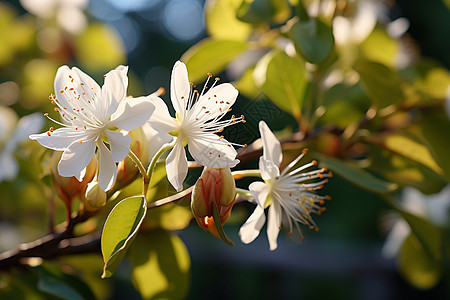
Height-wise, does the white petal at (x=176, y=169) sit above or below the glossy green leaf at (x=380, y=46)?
above

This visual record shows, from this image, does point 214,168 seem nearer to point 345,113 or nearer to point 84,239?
point 84,239

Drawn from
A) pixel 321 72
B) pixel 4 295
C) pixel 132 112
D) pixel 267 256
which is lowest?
pixel 267 256

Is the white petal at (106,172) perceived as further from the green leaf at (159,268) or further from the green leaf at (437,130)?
the green leaf at (437,130)

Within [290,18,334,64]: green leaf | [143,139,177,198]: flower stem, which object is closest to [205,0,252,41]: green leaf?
[290,18,334,64]: green leaf

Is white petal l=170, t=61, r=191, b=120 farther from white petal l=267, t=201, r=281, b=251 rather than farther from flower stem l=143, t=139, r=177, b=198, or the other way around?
white petal l=267, t=201, r=281, b=251

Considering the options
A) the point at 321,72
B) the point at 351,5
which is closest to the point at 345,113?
the point at 321,72

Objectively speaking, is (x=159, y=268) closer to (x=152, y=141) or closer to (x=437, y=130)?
(x=152, y=141)

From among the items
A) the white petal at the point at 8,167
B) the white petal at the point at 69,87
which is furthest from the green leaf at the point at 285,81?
the white petal at the point at 8,167
